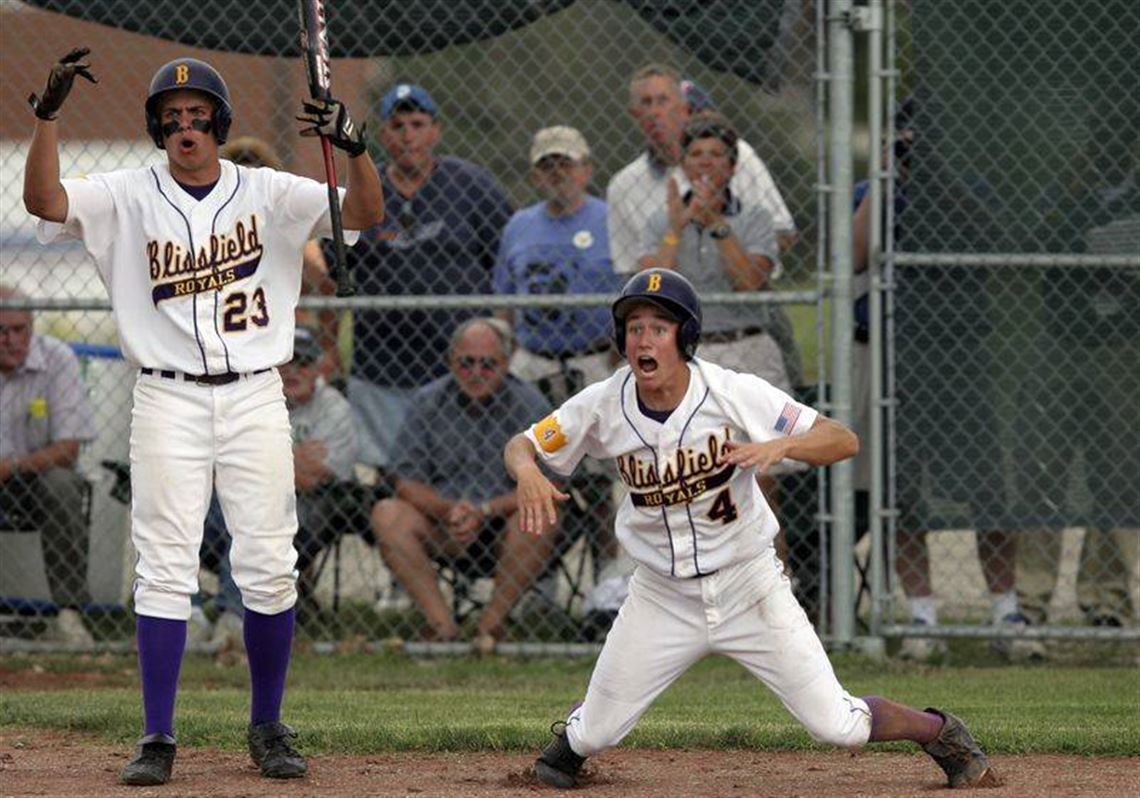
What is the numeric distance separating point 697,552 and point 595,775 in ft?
2.42

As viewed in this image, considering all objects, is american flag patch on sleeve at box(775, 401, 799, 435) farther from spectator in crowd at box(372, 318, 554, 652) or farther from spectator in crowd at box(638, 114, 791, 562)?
spectator in crowd at box(372, 318, 554, 652)

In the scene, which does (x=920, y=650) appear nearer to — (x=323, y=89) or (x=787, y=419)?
(x=787, y=419)

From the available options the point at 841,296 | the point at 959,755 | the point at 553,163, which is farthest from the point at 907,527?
the point at 959,755

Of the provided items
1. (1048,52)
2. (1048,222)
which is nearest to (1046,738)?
(1048,222)

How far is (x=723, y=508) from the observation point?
4.79 metres

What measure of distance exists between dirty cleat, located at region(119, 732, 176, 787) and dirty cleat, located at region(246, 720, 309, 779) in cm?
27

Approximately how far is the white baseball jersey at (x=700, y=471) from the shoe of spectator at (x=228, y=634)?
340cm

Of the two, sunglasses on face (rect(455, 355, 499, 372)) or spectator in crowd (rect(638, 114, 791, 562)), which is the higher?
spectator in crowd (rect(638, 114, 791, 562))

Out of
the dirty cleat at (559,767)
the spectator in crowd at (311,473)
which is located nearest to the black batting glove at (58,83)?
the dirty cleat at (559,767)

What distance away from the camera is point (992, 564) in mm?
7555

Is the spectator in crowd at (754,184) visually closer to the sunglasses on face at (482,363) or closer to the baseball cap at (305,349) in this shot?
the sunglasses on face at (482,363)

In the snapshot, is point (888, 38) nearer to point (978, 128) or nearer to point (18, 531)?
point (978, 128)

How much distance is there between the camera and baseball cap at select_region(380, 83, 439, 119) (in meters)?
7.80

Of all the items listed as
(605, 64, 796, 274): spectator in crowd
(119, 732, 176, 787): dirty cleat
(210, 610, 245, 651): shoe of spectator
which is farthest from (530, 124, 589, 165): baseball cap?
(119, 732, 176, 787): dirty cleat
